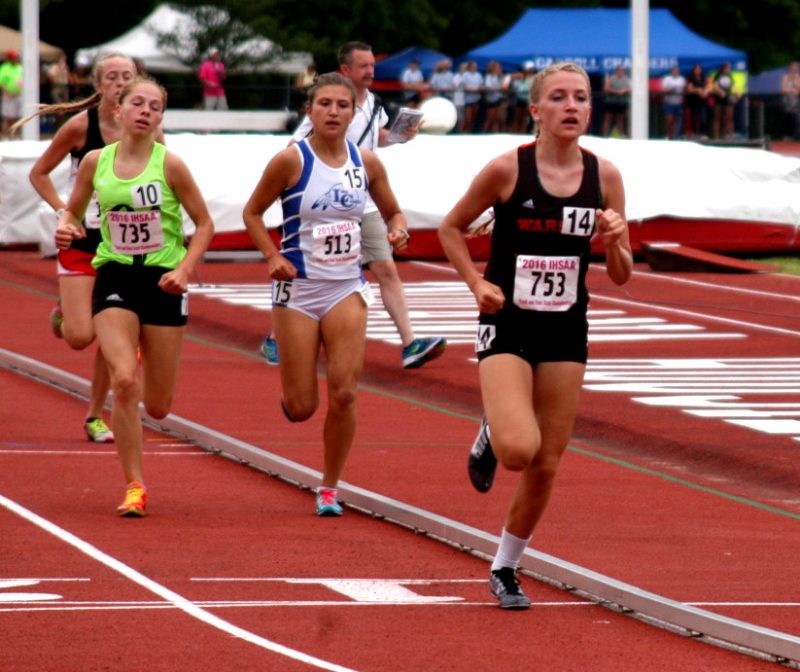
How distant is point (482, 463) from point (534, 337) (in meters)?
0.98

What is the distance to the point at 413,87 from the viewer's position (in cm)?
4388

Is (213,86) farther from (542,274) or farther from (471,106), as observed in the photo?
(542,274)

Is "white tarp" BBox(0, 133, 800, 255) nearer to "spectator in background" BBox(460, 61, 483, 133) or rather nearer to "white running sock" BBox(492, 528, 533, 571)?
"spectator in background" BBox(460, 61, 483, 133)

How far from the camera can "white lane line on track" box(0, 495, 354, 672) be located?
7.22 m

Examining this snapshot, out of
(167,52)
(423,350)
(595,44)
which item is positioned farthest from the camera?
(595,44)

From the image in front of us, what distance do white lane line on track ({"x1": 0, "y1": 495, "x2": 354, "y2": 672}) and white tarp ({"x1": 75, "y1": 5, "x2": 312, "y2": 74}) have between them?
127 feet

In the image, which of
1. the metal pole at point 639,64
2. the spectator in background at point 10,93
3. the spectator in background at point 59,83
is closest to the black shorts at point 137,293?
the metal pole at point 639,64

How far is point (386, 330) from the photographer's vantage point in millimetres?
19250

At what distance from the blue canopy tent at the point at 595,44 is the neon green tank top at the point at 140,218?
131 feet

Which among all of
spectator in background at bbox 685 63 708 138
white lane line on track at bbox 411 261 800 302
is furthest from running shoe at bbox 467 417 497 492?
spectator in background at bbox 685 63 708 138

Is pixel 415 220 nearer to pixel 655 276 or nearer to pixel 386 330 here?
pixel 655 276

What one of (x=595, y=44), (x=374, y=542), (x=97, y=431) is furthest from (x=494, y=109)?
(x=374, y=542)

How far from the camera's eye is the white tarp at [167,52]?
159 ft

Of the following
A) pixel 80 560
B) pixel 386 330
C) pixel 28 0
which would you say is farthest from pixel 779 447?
pixel 28 0
